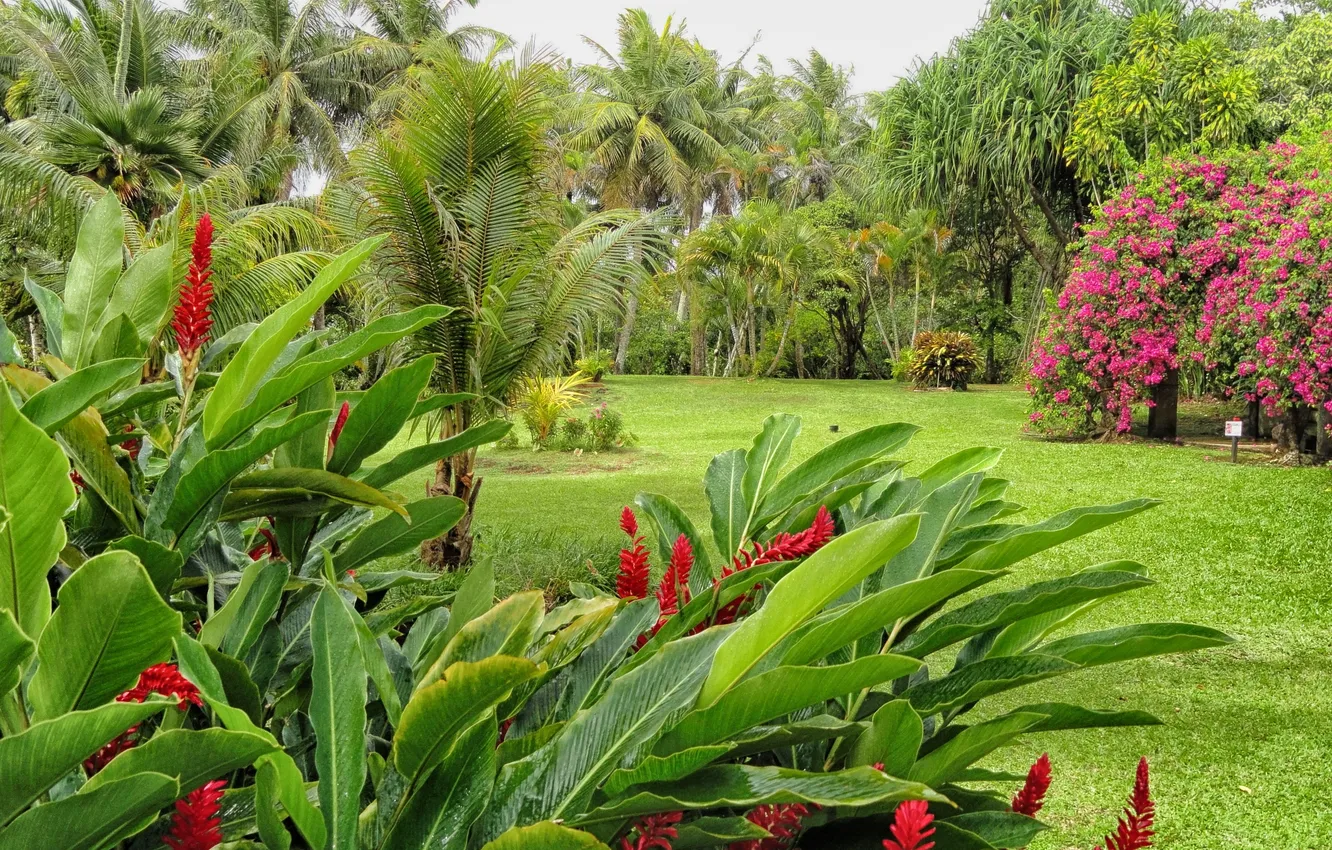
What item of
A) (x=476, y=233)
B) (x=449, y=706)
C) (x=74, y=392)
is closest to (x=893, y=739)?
(x=449, y=706)

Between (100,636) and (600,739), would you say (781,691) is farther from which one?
(100,636)

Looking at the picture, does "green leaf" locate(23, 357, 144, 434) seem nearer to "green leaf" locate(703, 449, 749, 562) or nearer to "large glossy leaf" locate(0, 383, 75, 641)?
"large glossy leaf" locate(0, 383, 75, 641)

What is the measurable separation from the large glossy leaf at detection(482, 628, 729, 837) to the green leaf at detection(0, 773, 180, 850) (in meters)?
0.20

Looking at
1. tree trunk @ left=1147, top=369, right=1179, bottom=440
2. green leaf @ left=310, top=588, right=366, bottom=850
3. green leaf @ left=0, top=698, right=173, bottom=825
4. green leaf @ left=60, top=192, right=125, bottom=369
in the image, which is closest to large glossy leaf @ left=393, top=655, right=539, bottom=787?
green leaf @ left=310, top=588, right=366, bottom=850

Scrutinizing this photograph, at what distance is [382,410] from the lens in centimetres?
81

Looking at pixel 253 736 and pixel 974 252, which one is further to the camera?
pixel 974 252

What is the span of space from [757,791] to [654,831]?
64 mm

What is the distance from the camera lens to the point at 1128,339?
10328 mm

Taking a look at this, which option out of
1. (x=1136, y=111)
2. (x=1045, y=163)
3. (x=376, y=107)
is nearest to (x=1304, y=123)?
(x=1136, y=111)

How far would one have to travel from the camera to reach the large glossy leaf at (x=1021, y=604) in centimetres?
69

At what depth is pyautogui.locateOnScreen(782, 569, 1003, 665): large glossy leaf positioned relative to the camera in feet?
1.75

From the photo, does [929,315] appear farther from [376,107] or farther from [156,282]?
[156,282]

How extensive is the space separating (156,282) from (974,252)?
22176 millimetres

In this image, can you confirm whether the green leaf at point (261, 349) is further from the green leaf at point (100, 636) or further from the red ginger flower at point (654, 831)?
the red ginger flower at point (654, 831)
